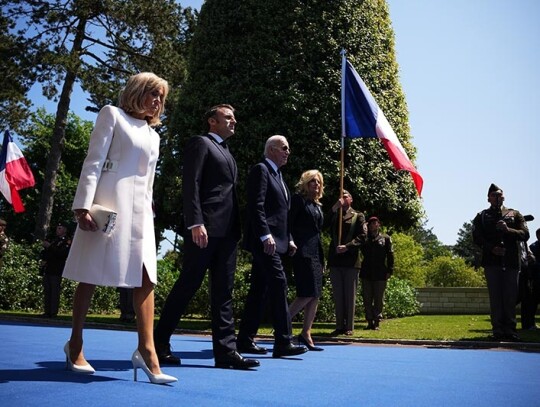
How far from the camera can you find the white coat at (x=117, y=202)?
15.2ft

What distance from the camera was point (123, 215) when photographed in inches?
186

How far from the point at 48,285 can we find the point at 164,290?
3561 mm

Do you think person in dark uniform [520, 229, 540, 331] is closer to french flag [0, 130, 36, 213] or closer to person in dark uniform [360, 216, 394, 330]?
person in dark uniform [360, 216, 394, 330]

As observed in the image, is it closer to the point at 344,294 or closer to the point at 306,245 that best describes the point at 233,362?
the point at 306,245

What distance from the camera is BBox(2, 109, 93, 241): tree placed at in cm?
3909

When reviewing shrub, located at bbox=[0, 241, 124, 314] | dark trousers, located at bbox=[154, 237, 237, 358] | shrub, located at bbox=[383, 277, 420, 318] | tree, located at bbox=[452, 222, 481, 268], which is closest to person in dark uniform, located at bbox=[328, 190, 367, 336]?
Answer: dark trousers, located at bbox=[154, 237, 237, 358]

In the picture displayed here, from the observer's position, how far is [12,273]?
1892 centimetres

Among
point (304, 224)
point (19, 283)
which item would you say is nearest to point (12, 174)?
point (19, 283)

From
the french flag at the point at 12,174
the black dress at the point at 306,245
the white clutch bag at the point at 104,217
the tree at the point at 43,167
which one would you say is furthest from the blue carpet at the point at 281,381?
the tree at the point at 43,167

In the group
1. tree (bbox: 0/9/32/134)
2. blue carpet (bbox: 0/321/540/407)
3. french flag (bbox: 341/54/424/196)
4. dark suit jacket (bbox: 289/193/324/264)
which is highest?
tree (bbox: 0/9/32/134)

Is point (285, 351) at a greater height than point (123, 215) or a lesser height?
lesser

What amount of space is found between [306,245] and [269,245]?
4.98 ft

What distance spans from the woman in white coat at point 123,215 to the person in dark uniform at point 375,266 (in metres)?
8.74

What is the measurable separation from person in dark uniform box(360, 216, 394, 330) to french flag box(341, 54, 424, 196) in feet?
7.38
